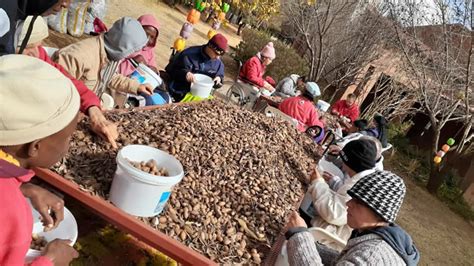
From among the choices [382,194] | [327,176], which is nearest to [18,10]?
[382,194]

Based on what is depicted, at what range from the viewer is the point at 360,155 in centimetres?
387

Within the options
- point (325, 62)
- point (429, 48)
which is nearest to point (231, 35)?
point (325, 62)

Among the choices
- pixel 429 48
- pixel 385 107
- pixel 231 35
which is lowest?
pixel 231 35

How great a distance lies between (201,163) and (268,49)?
18.4 ft

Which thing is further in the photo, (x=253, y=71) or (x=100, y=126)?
(x=253, y=71)

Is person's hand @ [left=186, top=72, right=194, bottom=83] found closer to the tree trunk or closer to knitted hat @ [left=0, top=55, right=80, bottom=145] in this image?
knitted hat @ [left=0, top=55, right=80, bottom=145]

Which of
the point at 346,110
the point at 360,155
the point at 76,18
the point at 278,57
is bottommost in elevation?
the point at 76,18

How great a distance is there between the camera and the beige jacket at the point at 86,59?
3328 millimetres

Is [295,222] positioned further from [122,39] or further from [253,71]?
[253,71]

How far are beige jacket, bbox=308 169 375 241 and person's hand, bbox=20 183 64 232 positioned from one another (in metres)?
2.15

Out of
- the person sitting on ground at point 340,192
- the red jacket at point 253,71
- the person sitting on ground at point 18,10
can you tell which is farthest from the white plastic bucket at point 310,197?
the red jacket at point 253,71

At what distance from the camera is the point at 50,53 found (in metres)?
3.47

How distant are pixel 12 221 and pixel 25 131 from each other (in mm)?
273

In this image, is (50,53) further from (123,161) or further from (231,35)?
(231,35)
